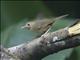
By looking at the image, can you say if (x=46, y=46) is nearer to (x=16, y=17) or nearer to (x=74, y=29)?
(x=74, y=29)

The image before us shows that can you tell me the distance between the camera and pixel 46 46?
29.0 inches

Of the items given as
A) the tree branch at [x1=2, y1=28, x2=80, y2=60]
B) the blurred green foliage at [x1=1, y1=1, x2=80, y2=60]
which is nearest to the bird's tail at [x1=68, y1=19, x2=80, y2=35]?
the tree branch at [x1=2, y1=28, x2=80, y2=60]

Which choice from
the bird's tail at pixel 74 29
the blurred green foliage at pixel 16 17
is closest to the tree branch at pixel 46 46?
the bird's tail at pixel 74 29

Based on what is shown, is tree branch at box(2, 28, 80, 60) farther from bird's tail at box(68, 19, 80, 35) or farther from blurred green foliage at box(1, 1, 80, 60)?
blurred green foliage at box(1, 1, 80, 60)

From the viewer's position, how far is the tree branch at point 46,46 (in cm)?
73

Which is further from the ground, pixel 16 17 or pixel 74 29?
pixel 74 29

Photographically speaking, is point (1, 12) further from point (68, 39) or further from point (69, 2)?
point (68, 39)

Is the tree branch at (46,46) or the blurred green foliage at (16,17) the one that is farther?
the blurred green foliage at (16,17)

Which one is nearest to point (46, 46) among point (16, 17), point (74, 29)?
point (74, 29)

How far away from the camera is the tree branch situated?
0.73m

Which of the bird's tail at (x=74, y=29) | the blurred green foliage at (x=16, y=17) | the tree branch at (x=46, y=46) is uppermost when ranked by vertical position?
the bird's tail at (x=74, y=29)

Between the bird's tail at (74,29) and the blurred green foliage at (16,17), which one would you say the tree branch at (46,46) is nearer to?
the bird's tail at (74,29)

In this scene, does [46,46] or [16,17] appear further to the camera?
[16,17]

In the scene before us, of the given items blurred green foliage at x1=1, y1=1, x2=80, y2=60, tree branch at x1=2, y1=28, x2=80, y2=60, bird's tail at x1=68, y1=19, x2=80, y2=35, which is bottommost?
blurred green foliage at x1=1, y1=1, x2=80, y2=60
